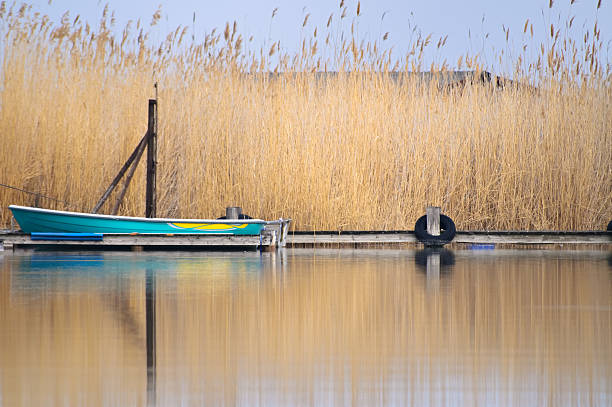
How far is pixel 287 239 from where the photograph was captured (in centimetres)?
1307

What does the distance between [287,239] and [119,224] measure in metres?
2.53

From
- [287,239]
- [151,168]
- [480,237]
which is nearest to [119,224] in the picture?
[151,168]

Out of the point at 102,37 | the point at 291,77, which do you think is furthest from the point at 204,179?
the point at 102,37

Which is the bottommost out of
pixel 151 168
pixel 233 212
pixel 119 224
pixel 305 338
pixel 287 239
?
pixel 305 338

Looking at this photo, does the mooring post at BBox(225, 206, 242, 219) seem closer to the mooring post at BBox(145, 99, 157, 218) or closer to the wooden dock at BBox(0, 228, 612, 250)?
the wooden dock at BBox(0, 228, 612, 250)

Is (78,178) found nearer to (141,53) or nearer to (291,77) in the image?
(141,53)

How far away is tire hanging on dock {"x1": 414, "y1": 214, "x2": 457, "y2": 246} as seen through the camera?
42.2 ft

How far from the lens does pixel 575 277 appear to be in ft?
26.5

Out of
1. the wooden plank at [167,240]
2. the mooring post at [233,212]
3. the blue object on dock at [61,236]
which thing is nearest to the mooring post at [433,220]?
the wooden plank at [167,240]

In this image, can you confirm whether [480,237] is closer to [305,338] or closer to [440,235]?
[440,235]

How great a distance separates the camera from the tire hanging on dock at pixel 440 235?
507 inches

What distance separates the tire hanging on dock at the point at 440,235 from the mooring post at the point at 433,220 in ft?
0.25

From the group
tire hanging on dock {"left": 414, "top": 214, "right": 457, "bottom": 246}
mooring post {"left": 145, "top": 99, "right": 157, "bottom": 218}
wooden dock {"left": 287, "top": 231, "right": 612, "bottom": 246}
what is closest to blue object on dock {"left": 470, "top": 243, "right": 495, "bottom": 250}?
wooden dock {"left": 287, "top": 231, "right": 612, "bottom": 246}

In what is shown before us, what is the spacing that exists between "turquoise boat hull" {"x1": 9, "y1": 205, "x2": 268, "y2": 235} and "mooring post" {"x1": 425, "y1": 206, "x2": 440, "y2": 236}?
2540 mm
